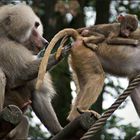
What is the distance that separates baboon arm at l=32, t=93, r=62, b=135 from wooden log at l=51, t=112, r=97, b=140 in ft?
3.88

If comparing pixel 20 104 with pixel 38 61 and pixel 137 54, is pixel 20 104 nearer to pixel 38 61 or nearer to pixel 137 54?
pixel 38 61

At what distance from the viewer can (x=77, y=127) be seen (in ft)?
17.5

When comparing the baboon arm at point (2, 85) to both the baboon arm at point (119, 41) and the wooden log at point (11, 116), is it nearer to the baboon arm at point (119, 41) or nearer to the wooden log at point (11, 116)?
the wooden log at point (11, 116)

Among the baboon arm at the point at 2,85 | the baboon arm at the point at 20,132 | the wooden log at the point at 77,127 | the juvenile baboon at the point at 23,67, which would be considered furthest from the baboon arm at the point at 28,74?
the wooden log at the point at 77,127

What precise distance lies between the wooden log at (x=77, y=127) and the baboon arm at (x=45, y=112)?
1184 millimetres

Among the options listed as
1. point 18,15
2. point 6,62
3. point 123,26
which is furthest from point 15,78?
point 123,26

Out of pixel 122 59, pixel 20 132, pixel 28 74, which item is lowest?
pixel 20 132

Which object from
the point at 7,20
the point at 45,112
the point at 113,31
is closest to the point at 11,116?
the point at 45,112

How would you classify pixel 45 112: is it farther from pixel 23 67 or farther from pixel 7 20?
pixel 7 20

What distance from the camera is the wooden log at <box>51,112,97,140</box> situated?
531cm

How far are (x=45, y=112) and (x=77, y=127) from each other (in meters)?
1.51

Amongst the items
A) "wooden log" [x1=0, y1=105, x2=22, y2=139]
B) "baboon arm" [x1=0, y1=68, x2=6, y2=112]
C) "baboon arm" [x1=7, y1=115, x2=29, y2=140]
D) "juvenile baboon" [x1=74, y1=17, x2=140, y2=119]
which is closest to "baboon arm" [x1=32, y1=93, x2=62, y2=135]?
"baboon arm" [x1=7, y1=115, x2=29, y2=140]

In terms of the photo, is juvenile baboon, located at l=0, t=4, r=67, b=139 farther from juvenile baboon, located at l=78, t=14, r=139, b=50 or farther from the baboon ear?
juvenile baboon, located at l=78, t=14, r=139, b=50

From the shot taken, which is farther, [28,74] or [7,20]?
[7,20]
